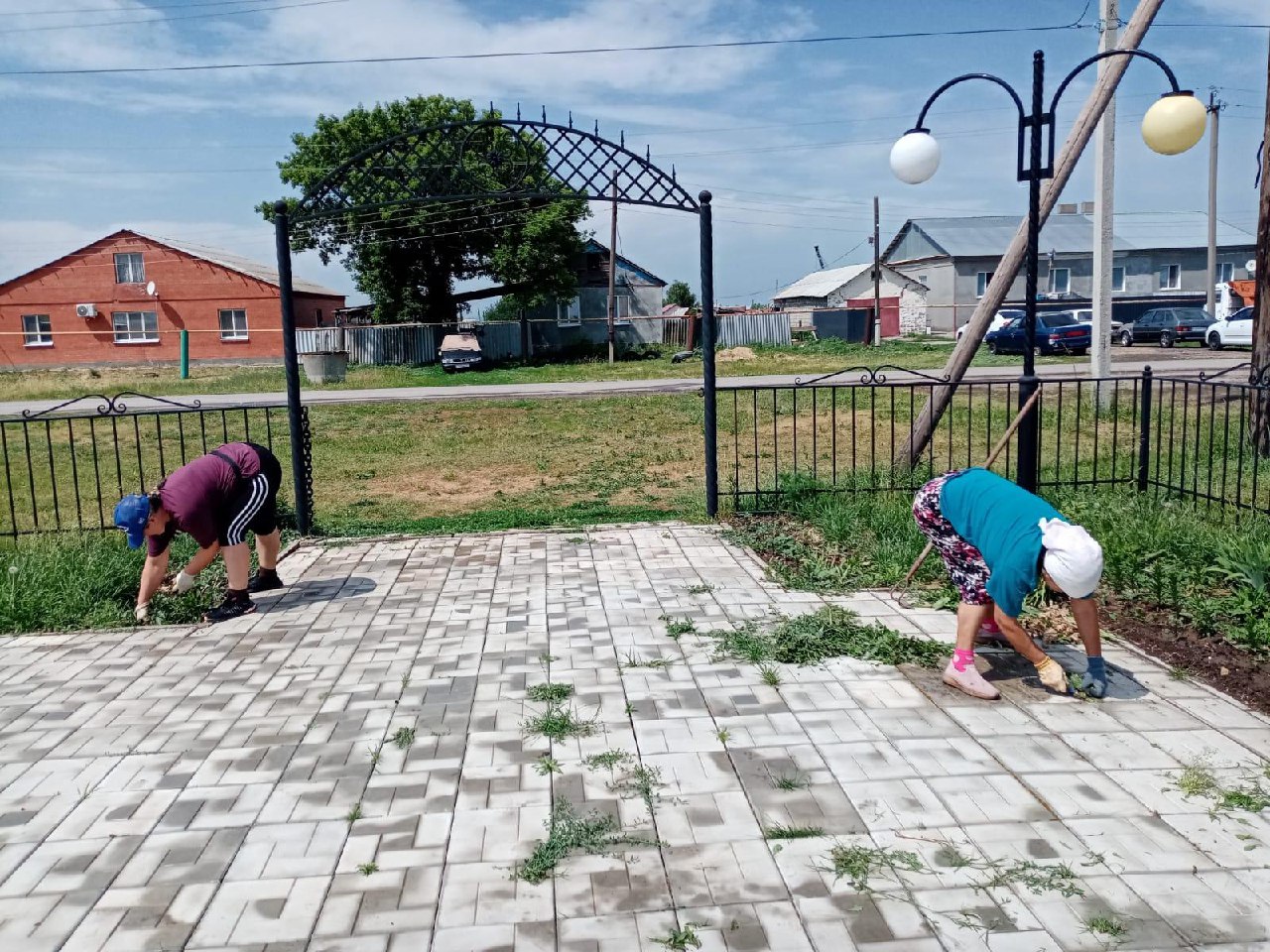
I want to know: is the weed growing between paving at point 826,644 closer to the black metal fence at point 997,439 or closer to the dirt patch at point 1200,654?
the dirt patch at point 1200,654

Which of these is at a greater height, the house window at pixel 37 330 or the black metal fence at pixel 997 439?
the house window at pixel 37 330

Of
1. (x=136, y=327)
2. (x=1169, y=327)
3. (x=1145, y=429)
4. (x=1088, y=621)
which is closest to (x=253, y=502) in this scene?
(x=1088, y=621)

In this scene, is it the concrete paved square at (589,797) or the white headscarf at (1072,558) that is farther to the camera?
the white headscarf at (1072,558)

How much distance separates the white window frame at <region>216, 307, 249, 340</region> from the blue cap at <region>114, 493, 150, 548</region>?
122ft

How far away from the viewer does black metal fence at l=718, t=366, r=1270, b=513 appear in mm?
8211

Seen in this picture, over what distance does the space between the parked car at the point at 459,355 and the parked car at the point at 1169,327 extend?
2115cm

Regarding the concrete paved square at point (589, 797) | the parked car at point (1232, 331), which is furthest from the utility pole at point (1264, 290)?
the parked car at point (1232, 331)

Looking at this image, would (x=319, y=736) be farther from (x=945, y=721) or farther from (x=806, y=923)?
(x=945, y=721)

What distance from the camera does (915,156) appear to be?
6.68 metres

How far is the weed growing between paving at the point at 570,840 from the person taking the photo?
3271 mm

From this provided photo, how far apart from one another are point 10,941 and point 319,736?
5.01 feet

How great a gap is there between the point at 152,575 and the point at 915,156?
5572 mm

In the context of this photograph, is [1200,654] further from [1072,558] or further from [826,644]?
[826,644]

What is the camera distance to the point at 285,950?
290 centimetres
